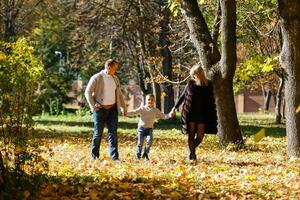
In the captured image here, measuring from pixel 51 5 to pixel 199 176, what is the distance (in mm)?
29356

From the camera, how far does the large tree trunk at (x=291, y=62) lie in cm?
1116

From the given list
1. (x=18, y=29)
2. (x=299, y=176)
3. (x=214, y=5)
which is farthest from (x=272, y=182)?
(x=18, y=29)

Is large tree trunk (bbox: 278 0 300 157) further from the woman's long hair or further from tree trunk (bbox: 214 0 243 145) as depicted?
tree trunk (bbox: 214 0 243 145)

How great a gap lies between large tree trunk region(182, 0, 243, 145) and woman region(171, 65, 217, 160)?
3.29 meters

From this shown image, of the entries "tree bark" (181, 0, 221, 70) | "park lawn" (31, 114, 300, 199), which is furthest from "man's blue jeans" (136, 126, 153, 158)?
"tree bark" (181, 0, 221, 70)

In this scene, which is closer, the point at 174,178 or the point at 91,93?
the point at 174,178

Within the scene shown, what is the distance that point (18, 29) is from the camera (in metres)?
33.5

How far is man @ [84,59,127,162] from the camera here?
34.8 feet

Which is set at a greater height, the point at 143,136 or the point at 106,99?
the point at 106,99

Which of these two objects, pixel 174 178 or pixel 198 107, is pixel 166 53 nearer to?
pixel 198 107

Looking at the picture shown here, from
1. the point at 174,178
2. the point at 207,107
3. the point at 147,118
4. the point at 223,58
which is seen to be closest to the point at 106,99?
the point at 147,118

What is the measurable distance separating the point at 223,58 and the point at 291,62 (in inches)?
105

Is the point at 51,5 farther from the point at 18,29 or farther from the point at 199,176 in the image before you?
the point at 199,176

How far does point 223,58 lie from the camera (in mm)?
13867
